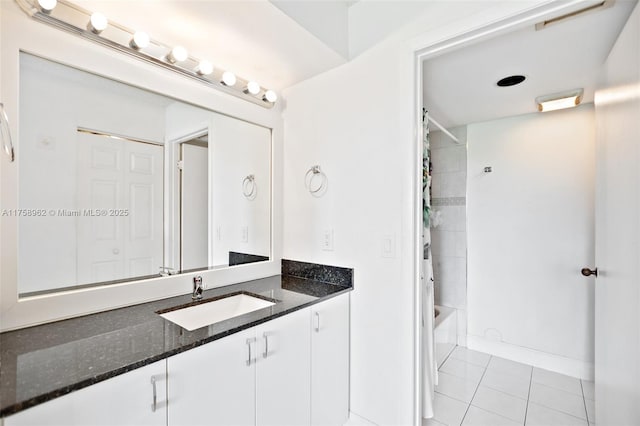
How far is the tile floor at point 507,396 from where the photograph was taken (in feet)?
6.00

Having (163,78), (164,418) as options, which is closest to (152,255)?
(164,418)

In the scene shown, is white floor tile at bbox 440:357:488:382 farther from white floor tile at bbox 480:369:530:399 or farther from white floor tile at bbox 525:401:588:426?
white floor tile at bbox 525:401:588:426

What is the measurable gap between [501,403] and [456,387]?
0.29 meters

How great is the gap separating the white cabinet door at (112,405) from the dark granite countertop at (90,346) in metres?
0.03

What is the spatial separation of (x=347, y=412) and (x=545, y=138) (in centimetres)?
261

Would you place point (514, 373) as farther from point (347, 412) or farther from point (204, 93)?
point (204, 93)

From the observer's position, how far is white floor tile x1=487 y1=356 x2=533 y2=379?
2.35m

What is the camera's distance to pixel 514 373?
7.72 feet

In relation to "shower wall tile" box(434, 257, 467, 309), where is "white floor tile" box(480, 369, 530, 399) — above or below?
below

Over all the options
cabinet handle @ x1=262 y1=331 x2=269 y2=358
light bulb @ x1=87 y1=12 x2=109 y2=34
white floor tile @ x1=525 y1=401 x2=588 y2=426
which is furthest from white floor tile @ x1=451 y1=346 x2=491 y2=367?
light bulb @ x1=87 y1=12 x2=109 y2=34

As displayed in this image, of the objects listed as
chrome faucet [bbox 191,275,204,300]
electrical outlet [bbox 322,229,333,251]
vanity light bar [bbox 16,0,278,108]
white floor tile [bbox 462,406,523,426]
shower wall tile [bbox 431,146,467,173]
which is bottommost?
white floor tile [bbox 462,406,523,426]

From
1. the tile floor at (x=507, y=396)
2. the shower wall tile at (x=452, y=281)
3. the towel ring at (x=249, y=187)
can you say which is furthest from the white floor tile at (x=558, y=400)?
the towel ring at (x=249, y=187)

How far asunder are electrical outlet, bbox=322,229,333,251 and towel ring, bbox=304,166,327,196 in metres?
0.26

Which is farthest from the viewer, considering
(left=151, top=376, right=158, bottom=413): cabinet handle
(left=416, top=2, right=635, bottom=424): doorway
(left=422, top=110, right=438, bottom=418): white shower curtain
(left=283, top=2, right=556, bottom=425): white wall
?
(left=416, top=2, right=635, bottom=424): doorway
